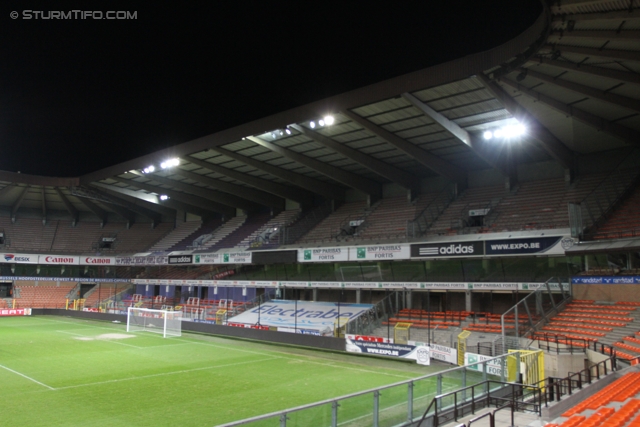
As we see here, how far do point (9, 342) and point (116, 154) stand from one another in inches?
833

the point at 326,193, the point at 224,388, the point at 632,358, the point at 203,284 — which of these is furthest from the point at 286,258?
the point at 632,358

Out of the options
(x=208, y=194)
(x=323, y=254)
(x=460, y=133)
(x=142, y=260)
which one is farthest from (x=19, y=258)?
(x=460, y=133)

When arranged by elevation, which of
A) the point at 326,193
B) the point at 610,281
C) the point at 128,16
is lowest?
the point at 610,281

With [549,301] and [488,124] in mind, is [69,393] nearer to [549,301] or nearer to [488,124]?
[549,301]

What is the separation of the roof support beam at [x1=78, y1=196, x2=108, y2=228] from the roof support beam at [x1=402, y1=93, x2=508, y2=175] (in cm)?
4393

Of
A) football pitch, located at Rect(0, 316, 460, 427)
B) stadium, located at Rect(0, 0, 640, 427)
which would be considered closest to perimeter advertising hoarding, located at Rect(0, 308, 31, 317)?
stadium, located at Rect(0, 0, 640, 427)

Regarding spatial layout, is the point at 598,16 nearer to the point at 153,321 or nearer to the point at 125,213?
the point at 153,321

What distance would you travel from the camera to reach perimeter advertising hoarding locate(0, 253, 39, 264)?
50531 mm

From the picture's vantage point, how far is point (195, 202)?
47750 mm

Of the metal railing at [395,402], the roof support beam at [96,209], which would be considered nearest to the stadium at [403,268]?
the metal railing at [395,402]

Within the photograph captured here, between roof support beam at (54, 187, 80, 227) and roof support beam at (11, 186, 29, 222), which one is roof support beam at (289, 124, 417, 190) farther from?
roof support beam at (11, 186, 29, 222)

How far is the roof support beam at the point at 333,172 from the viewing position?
103ft

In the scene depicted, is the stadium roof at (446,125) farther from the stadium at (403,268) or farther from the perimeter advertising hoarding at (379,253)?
the perimeter advertising hoarding at (379,253)

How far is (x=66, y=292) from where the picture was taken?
179 feet
